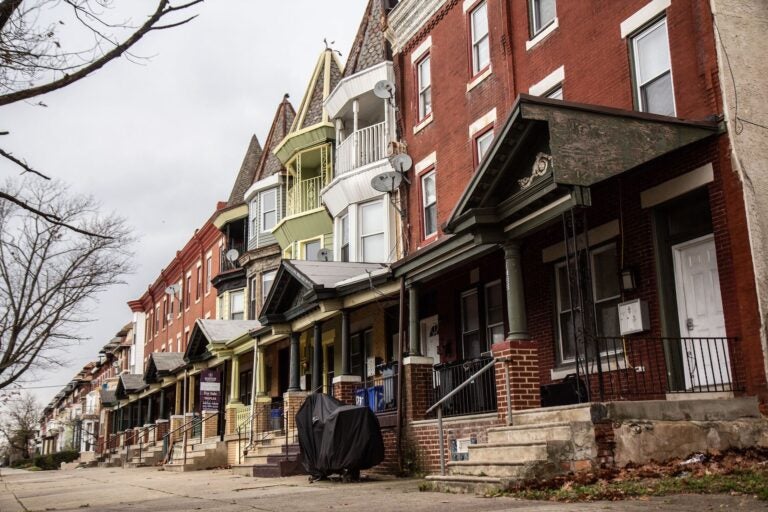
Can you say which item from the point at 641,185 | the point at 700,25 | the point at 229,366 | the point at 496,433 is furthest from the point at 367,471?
the point at 229,366

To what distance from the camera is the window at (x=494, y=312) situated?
16.7 m

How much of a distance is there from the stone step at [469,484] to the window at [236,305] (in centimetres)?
2481

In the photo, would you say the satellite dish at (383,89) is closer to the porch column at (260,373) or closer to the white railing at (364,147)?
the white railing at (364,147)

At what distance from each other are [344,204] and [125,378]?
2701 cm

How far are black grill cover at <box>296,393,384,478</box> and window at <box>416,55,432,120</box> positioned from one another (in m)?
8.90

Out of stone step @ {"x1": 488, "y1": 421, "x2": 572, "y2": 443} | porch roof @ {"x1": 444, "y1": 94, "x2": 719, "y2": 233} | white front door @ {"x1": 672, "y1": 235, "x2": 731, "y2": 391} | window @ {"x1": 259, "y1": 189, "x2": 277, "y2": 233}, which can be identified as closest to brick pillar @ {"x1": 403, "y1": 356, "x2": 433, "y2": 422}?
stone step @ {"x1": 488, "y1": 421, "x2": 572, "y2": 443}

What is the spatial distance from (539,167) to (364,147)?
38.6 ft

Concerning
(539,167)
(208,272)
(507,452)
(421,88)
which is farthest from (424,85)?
(208,272)

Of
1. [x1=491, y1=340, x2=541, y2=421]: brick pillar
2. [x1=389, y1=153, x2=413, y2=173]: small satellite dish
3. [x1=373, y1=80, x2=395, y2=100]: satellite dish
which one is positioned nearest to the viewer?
[x1=491, y1=340, x2=541, y2=421]: brick pillar

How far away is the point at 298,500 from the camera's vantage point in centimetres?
1121

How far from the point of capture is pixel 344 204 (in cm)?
2336

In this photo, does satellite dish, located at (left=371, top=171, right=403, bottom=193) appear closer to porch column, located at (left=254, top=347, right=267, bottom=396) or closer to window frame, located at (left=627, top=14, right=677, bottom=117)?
porch column, located at (left=254, top=347, right=267, bottom=396)

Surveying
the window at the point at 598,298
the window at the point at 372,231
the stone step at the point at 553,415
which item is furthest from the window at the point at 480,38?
the stone step at the point at 553,415

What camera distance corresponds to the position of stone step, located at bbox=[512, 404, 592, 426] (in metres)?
9.91
